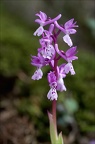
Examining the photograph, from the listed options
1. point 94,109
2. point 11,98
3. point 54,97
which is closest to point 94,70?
point 94,109

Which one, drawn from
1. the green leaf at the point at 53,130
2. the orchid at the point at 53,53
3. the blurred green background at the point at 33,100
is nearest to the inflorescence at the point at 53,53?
the orchid at the point at 53,53

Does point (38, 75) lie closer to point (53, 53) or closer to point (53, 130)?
point (53, 53)

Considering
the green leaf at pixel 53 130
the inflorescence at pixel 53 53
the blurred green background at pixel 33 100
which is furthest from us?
the blurred green background at pixel 33 100

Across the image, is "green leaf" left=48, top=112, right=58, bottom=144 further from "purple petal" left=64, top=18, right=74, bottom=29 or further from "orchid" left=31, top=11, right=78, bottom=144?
"purple petal" left=64, top=18, right=74, bottom=29

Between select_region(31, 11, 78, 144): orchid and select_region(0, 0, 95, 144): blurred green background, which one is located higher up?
select_region(0, 0, 95, 144): blurred green background

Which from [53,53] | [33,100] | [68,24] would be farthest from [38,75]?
[33,100]

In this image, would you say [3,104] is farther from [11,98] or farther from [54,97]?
[54,97]

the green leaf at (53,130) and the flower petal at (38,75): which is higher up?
the flower petal at (38,75)

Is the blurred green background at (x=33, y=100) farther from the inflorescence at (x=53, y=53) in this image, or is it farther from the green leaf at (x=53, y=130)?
the inflorescence at (x=53, y=53)

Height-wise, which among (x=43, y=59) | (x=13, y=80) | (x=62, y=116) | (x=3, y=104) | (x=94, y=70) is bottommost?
(x=43, y=59)

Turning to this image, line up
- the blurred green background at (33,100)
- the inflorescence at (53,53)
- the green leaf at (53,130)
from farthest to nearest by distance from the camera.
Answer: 1. the blurred green background at (33,100)
2. the green leaf at (53,130)
3. the inflorescence at (53,53)

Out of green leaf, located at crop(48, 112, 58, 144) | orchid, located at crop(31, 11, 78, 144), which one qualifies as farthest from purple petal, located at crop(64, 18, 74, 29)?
green leaf, located at crop(48, 112, 58, 144)
